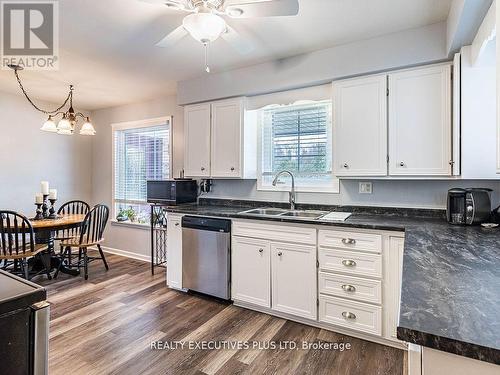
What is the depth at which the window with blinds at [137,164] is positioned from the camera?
433cm

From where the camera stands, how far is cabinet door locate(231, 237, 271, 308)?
104 inches

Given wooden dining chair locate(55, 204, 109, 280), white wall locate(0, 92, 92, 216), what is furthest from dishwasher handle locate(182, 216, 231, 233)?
white wall locate(0, 92, 92, 216)

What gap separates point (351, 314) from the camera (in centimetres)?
225

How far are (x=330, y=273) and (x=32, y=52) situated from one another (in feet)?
10.9

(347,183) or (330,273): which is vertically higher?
(347,183)

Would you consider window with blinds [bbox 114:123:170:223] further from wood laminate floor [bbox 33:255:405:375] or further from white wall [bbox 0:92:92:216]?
wood laminate floor [bbox 33:255:405:375]

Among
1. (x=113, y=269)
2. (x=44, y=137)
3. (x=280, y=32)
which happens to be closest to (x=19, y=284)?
(x=280, y=32)

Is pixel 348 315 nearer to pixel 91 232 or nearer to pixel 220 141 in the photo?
pixel 220 141

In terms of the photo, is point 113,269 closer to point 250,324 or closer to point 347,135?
point 250,324

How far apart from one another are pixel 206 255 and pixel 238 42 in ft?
6.56

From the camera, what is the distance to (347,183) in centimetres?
285

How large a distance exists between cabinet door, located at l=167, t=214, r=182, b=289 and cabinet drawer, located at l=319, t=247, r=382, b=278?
5.26ft

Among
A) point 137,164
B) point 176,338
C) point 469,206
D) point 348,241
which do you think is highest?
point 137,164

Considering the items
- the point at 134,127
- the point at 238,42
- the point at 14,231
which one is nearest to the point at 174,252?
the point at 14,231
